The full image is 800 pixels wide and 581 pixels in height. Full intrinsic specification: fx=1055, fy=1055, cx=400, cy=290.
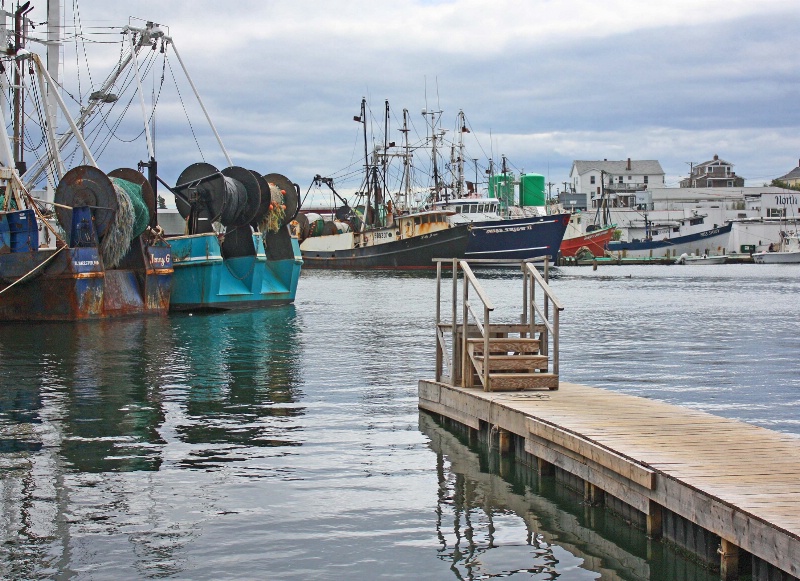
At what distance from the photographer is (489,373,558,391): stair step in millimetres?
12734

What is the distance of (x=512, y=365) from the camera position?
12.9m

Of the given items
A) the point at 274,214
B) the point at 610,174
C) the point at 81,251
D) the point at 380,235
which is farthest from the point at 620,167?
the point at 81,251

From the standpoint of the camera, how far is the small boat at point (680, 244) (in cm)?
11450

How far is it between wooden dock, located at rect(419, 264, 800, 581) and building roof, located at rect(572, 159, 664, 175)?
13460 centimetres

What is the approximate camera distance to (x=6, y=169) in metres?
30.7

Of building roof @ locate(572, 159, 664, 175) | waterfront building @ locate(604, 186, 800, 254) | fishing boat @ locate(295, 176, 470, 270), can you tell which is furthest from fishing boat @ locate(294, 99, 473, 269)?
building roof @ locate(572, 159, 664, 175)

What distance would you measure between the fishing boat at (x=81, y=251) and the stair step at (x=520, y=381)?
1927 cm

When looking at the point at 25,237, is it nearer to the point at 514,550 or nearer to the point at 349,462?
the point at 349,462

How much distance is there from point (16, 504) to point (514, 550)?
4.59 meters

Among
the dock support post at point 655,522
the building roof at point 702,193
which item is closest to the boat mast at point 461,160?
the building roof at point 702,193

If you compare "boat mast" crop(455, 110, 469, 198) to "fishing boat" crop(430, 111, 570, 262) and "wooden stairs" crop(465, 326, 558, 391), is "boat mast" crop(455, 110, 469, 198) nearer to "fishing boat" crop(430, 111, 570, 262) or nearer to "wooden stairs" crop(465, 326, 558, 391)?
"fishing boat" crop(430, 111, 570, 262)

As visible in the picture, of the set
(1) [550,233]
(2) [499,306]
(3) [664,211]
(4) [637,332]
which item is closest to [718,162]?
(3) [664,211]

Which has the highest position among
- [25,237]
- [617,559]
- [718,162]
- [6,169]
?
[718,162]

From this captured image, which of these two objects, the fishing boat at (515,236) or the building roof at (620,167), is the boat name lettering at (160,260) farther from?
the building roof at (620,167)
